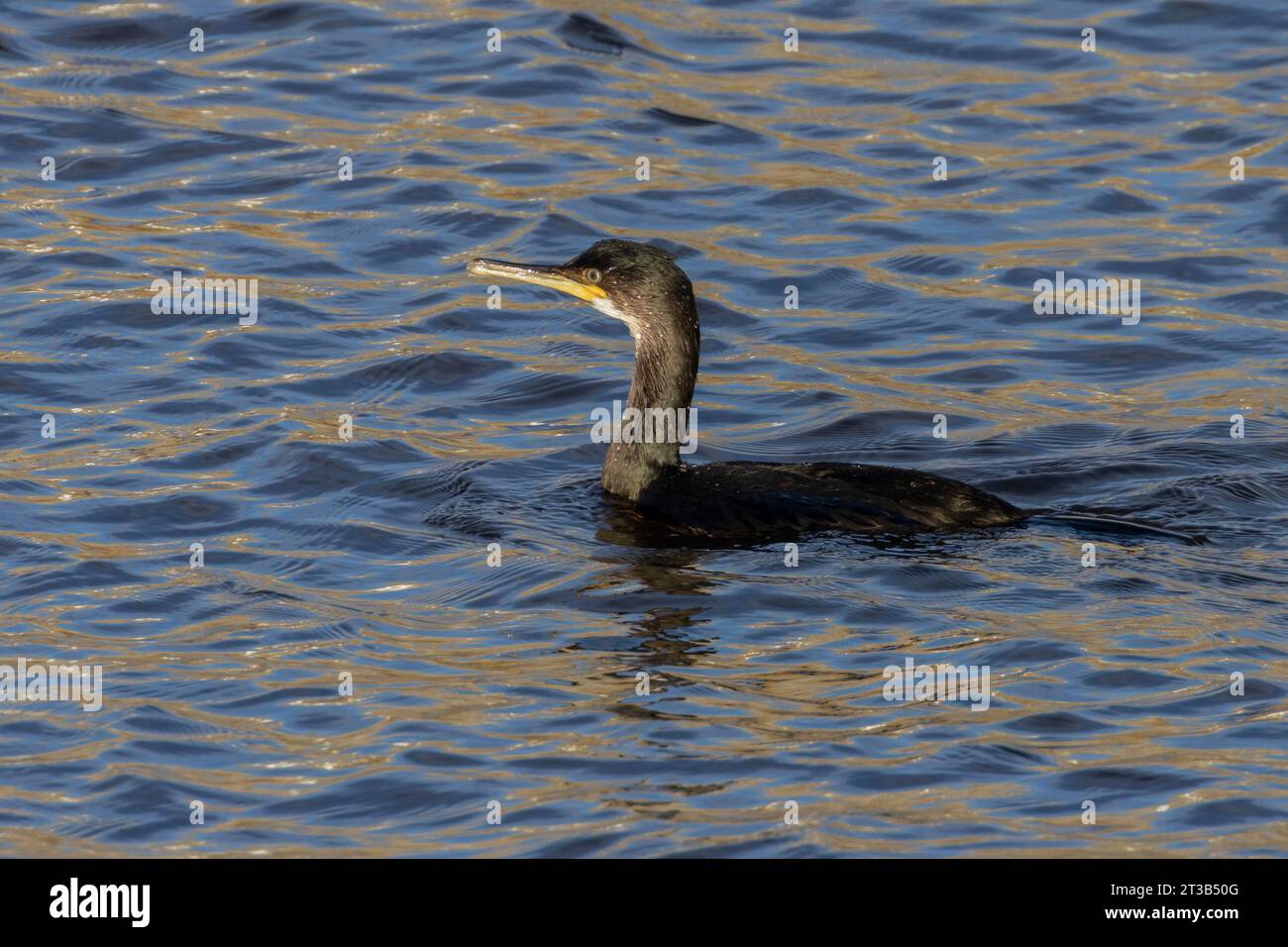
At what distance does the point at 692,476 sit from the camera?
10.0 m

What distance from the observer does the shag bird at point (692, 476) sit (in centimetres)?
959

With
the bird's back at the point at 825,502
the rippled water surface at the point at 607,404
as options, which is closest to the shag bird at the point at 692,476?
the bird's back at the point at 825,502

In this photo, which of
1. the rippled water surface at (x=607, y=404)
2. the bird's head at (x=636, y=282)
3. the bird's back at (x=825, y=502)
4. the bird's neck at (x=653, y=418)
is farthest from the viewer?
the bird's head at (x=636, y=282)

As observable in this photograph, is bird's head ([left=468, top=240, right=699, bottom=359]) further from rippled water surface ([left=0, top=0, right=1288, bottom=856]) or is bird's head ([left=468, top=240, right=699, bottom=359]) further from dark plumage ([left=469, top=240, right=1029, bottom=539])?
rippled water surface ([left=0, top=0, right=1288, bottom=856])

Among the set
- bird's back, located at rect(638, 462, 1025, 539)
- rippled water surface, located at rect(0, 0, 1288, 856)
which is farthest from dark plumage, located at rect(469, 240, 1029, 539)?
rippled water surface, located at rect(0, 0, 1288, 856)

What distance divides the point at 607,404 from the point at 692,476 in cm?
185

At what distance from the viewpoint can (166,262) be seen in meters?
13.3

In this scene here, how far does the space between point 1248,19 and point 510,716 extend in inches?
444

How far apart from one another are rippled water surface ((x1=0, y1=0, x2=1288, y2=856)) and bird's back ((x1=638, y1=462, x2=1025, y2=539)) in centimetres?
14

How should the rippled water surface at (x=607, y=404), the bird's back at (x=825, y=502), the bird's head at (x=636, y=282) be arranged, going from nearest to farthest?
the rippled water surface at (x=607, y=404) < the bird's back at (x=825, y=502) < the bird's head at (x=636, y=282)

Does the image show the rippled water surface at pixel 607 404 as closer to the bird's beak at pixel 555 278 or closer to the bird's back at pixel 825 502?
the bird's back at pixel 825 502

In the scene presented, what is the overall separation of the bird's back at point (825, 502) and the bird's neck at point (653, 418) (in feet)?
0.88

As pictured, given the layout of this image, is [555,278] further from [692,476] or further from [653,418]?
[692,476]

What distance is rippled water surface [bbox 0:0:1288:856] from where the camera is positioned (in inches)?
290
